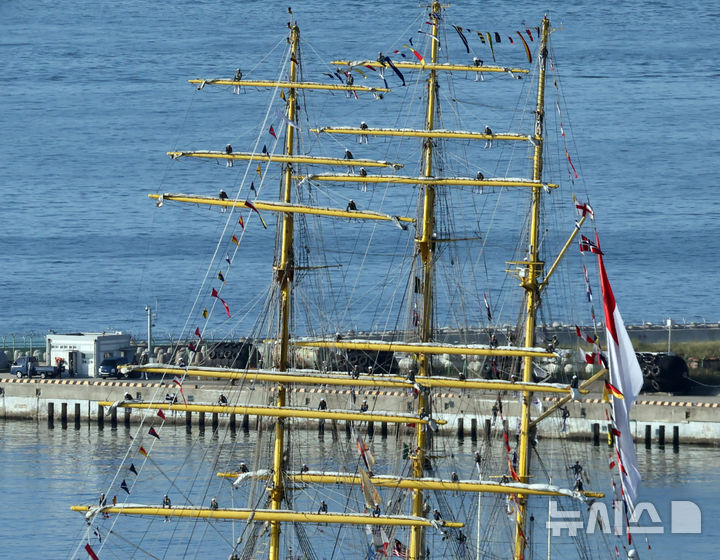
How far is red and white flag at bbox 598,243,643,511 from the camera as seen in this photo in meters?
50.5

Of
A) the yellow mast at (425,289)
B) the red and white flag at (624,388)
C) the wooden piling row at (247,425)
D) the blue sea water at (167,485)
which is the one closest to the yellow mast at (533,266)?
the yellow mast at (425,289)

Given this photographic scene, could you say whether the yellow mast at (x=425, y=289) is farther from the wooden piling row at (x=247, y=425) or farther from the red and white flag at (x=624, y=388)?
the wooden piling row at (x=247, y=425)

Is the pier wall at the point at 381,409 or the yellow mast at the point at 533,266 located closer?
the yellow mast at the point at 533,266

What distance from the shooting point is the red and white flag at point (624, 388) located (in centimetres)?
5050

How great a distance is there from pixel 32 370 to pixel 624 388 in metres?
69.4

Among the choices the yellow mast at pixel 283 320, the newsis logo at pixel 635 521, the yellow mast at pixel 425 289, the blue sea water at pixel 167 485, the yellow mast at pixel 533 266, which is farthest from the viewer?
the blue sea water at pixel 167 485

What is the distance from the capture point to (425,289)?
62781 millimetres

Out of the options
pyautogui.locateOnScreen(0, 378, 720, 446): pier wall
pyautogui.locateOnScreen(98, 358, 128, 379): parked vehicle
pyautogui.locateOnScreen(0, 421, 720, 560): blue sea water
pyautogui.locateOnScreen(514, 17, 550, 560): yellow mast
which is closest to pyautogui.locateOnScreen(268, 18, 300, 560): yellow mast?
pyautogui.locateOnScreen(0, 421, 720, 560): blue sea water

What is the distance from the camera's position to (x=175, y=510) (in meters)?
57.8

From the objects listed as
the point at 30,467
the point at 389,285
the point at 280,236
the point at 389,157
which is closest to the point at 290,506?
the point at 280,236

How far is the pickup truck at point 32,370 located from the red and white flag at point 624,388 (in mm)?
68183

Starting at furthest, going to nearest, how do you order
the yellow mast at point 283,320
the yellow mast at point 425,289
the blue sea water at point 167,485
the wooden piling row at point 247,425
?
the wooden piling row at point 247,425 → the blue sea water at point 167,485 → the yellow mast at point 425,289 → the yellow mast at point 283,320

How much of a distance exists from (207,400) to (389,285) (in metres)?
65.4

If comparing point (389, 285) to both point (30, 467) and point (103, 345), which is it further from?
point (30, 467)
